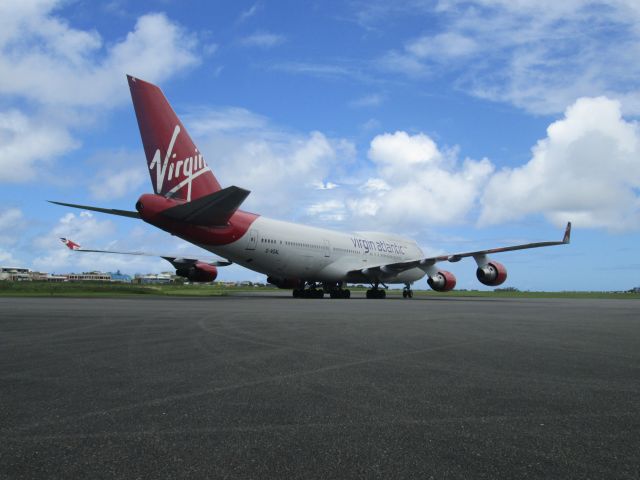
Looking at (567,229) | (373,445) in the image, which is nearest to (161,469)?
(373,445)

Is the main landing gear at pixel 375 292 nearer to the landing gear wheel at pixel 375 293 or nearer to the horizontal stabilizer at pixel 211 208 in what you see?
the landing gear wheel at pixel 375 293

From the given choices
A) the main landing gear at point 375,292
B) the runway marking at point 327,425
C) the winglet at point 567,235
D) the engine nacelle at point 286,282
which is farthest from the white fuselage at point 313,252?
the runway marking at point 327,425

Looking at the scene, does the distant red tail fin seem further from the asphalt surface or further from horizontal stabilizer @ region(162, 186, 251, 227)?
the asphalt surface

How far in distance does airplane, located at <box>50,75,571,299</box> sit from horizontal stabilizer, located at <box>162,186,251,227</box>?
40 millimetres

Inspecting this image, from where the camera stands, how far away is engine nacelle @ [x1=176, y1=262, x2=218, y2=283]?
104ft

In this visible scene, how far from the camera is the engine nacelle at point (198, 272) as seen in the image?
1245 inches

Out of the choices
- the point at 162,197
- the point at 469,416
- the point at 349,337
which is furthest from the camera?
the point at 162,197

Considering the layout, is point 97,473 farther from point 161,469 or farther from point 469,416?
point 469,416

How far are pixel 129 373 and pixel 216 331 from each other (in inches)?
167

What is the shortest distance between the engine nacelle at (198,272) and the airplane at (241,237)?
0.06m

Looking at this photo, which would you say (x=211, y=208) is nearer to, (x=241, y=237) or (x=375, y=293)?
(x=241, y=237)

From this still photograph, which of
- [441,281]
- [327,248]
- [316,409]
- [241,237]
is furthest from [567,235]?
[316,409]

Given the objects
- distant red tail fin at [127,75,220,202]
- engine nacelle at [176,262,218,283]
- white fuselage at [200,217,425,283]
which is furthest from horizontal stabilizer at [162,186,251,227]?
engine nacelle at [176,262,218,283]

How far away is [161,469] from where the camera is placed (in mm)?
2910
